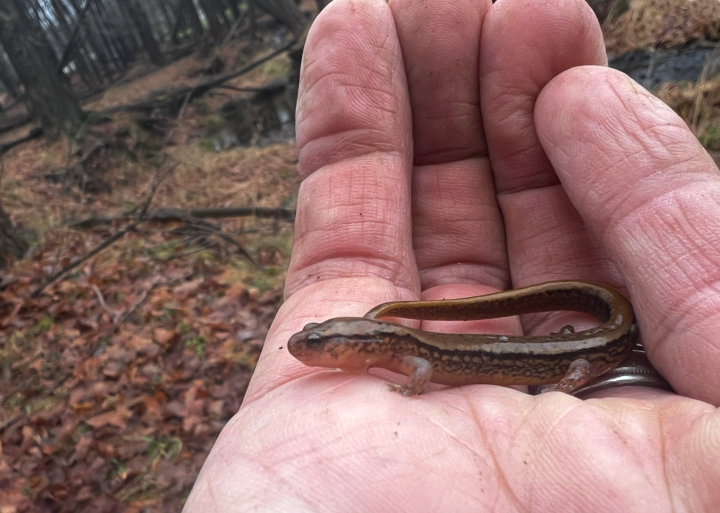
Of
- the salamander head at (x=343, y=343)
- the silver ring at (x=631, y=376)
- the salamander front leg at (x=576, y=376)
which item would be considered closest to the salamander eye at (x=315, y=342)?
the salamander head at (x=343, y=343)

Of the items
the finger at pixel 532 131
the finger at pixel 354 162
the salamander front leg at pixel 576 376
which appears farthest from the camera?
the finger at pixel 354 162

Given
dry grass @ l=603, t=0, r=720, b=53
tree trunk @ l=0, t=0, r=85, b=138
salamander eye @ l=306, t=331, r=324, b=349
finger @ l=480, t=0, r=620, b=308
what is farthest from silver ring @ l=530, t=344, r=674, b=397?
tree trunk @ l=0, t=0, r=85, b=138

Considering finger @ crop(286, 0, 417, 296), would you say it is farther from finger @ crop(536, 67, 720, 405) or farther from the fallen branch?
the fallen branch

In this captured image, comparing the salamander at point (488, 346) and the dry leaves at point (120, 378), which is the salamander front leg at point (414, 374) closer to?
the salamander at point (488, 346)

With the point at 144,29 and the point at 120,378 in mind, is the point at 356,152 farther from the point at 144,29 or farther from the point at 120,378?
the point at 144,29

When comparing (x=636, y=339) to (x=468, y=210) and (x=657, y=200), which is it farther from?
(x=468, y=210)
